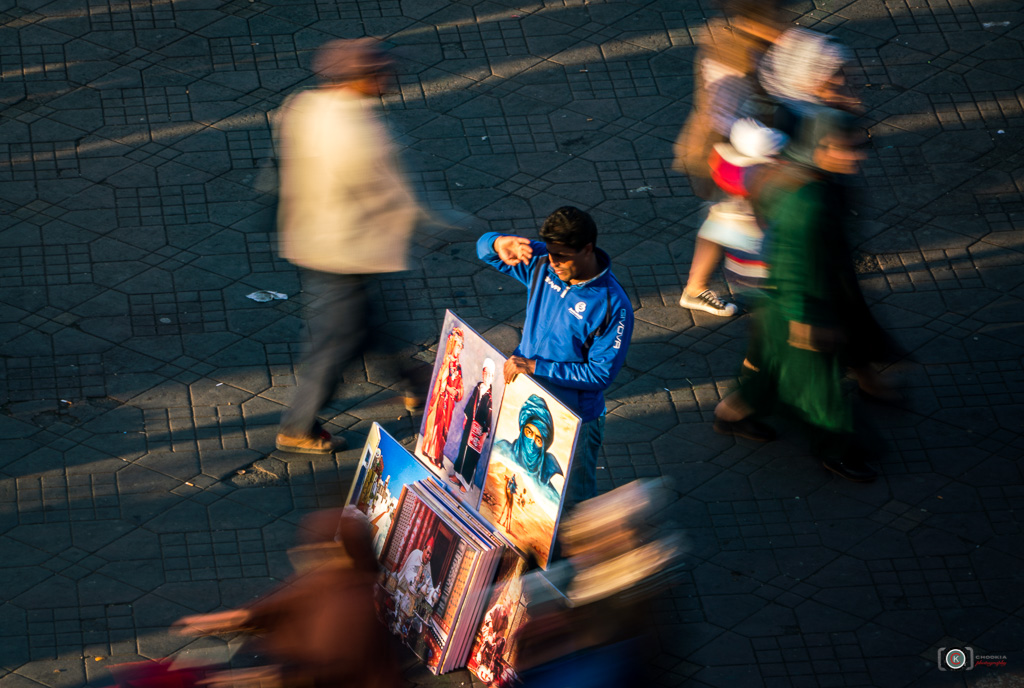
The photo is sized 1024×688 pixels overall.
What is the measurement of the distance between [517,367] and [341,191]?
1578 millimetres

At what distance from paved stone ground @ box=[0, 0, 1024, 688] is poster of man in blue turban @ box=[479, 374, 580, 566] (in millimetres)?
847

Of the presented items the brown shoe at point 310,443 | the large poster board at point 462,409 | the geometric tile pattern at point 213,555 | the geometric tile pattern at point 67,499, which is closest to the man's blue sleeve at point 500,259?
the large poster board at point 462,409

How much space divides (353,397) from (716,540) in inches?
93.1

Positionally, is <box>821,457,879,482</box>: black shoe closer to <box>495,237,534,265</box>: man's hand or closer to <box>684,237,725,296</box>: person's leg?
<box>684,237,725,296</box>: person's leg

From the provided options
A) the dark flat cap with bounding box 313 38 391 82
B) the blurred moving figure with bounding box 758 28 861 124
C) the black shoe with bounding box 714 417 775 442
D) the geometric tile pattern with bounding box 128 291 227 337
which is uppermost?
the dark flat cap with bounding box 313 38 391 82

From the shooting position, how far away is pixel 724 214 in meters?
8.02

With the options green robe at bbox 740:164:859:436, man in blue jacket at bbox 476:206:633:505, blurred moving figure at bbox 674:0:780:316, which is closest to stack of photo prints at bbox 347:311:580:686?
man in blue jacket at bbox 476:206:633:505

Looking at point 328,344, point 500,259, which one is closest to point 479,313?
point 328,344

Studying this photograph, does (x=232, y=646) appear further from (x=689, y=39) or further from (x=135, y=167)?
(x=689, y=39)

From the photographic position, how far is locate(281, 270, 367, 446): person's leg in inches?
279

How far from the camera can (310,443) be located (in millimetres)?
7336

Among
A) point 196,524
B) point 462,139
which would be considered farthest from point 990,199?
point 196,524

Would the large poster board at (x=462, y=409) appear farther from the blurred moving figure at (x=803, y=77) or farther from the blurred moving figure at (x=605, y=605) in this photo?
the blurred moving figure at (x=803, y=77)

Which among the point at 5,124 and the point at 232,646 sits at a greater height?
the point at 5,124
